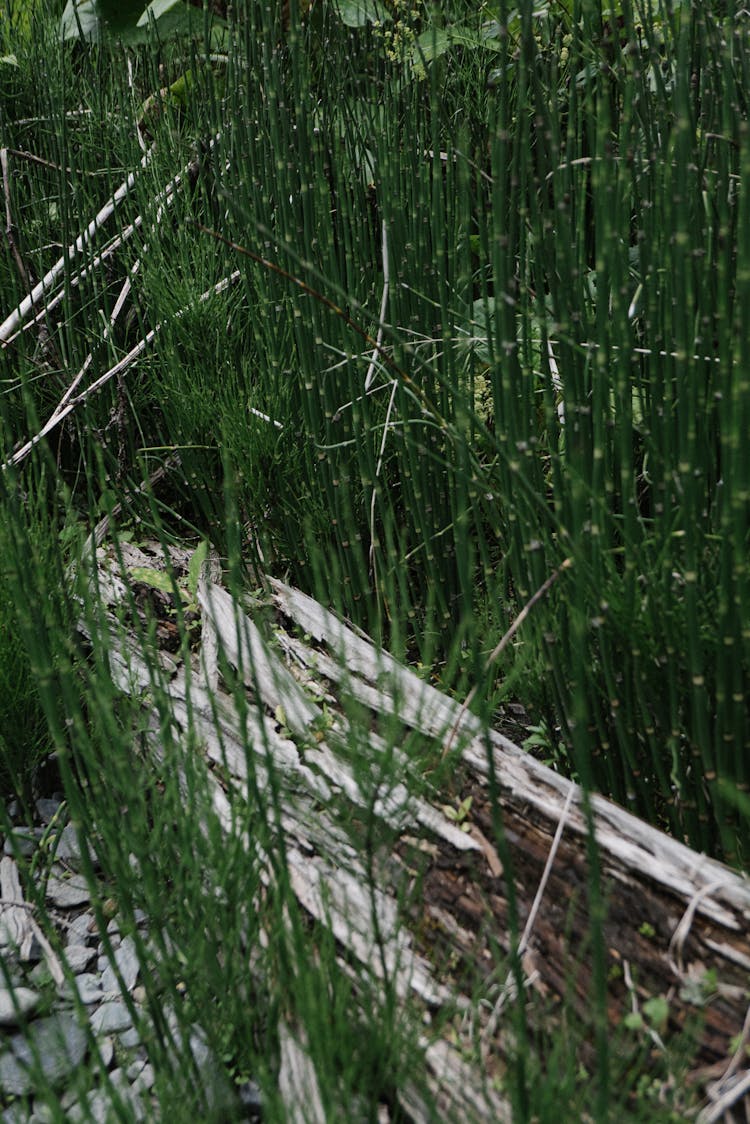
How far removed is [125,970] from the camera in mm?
1195

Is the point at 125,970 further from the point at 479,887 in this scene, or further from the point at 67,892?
the point at 479,887

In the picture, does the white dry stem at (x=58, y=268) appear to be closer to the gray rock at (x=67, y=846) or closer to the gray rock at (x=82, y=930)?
the gray rock at (x=67, y=846)

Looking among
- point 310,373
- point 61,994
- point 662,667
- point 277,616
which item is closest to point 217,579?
point 277,616

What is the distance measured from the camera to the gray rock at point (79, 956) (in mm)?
1217

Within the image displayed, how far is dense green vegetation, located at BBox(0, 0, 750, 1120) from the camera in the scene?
3.20 ft

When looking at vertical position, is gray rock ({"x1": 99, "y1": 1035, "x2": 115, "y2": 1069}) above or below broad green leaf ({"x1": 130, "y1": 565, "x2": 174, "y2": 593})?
below

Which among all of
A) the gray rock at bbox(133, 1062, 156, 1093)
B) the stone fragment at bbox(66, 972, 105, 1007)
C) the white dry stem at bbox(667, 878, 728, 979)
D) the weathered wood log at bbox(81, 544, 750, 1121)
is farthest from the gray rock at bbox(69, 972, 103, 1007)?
the white dry stem at bbox(667, 878, 728, 979)

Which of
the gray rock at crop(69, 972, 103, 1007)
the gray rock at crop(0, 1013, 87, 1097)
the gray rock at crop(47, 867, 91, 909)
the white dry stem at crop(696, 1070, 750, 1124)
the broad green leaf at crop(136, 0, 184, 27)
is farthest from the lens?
the broad green leaf at crop(136, 0, 184, 27)

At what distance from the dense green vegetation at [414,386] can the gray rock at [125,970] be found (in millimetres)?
113

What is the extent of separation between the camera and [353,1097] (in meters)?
0.91

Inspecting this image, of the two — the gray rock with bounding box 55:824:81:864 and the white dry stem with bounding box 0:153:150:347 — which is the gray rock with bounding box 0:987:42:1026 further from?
the white dry stem with bounding box 0:153:150:347

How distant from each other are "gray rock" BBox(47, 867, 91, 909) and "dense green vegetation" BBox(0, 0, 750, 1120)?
142mm

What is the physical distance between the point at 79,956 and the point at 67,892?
12cm

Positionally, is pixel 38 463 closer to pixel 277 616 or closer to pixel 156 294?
pixel 156 294
